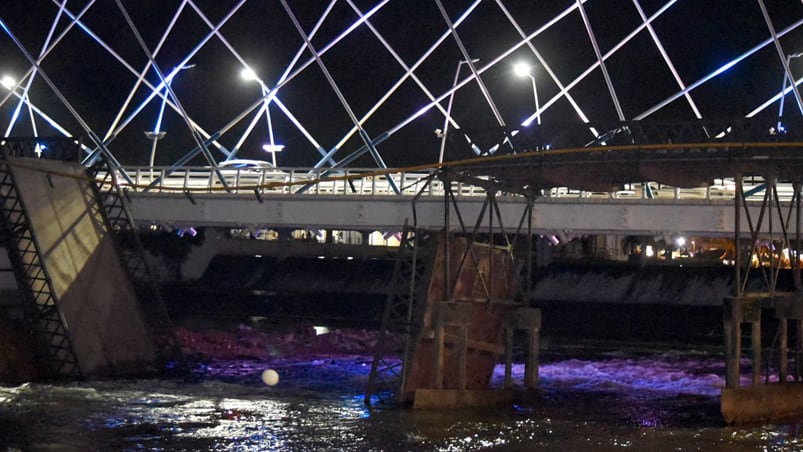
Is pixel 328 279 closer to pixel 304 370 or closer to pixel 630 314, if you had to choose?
pixel 630 314

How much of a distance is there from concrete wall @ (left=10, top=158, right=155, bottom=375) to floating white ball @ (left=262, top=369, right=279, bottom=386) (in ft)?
11.8

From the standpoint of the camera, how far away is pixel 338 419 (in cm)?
2545

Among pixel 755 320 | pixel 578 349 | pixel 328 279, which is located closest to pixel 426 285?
pixel 755 320

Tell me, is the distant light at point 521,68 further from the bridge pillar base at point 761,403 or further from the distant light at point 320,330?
the bridge pillar base at point 761,403

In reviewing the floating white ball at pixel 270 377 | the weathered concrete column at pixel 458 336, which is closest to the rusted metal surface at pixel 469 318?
the weathered concrete column at pixel 458 336

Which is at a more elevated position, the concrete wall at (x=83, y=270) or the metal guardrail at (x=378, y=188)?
the metal guardrail at (x=378, y=188)

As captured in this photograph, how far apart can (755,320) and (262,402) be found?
12677 millimetres

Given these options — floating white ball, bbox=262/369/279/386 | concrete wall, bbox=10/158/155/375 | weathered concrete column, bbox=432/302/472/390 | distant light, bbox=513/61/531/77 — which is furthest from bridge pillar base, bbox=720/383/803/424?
distant light, bbox=513/61/531/77

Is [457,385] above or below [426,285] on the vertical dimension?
below

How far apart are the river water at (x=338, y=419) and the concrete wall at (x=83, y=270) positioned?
1673 millimetres

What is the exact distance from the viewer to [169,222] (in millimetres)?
42156

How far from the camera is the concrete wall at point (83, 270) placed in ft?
103

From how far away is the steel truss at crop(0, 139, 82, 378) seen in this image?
3102 cm

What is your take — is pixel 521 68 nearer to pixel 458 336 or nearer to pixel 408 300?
pixel 408 300
